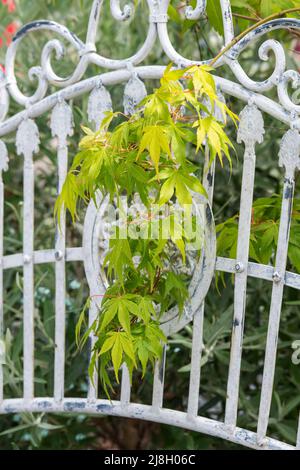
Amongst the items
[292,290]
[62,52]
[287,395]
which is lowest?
[287,395]

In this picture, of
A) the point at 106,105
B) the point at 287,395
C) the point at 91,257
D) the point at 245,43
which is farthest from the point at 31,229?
the point at 287,395

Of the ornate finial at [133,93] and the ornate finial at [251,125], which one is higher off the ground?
the ornate finial at [133,93]

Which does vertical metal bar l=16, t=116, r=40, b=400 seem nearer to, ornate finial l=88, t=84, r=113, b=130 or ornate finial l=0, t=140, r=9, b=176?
ornate finial l=0, t=140, r=9, b=176

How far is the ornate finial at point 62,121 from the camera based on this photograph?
66.3 inches

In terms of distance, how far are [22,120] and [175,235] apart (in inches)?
21.9

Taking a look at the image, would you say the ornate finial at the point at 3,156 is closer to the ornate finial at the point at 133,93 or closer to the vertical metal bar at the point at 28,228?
the vertical metal bar at the point at 28,228

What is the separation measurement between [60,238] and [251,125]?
0.53 metres

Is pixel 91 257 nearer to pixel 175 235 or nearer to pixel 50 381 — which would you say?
pixel 175 235

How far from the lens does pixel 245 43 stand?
146 cm

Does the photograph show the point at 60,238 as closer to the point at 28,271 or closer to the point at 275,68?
the point at 28,271

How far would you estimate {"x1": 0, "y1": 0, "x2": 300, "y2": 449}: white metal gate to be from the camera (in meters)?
1.45

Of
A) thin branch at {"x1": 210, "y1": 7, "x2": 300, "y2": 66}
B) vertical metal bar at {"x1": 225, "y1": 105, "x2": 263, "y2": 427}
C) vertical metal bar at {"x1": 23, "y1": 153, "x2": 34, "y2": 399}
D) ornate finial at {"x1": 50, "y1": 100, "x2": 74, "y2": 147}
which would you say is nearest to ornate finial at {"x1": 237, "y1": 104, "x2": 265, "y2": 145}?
vertical metal bar at {"x1": 225, "y1": 105, "x2": 263, "y2": 427}

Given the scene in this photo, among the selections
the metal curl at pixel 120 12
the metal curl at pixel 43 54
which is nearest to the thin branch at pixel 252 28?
the metal curl at pixel 120 12

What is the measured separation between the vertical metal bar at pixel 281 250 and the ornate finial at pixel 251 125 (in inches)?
2.5
